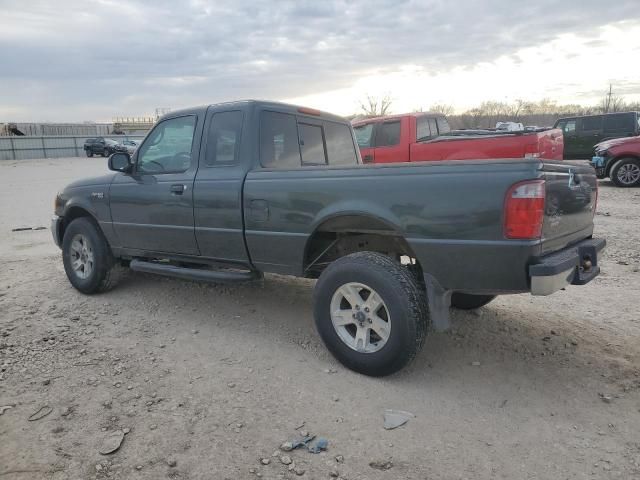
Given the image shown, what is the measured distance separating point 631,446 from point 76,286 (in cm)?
514

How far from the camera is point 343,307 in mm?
3566

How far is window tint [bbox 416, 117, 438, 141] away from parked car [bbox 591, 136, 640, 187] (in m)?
4.97

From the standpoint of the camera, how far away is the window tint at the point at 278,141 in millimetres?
4145

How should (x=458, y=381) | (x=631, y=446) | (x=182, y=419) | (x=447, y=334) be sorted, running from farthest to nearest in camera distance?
1. (x=447, y=334)
2. (x=458, y=381)
3. (x=182, y=419)
4. (x=631, y=446)

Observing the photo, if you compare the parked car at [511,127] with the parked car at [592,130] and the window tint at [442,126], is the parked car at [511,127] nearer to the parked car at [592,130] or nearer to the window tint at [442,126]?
the window tint at [442,126]

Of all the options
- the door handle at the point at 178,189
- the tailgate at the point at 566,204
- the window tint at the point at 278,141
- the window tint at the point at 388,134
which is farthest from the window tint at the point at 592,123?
the door handle at the point at 178,189

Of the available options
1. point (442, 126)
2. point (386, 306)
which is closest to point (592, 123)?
point (442, 126)

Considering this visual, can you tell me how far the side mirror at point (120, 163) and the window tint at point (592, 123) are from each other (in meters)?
16.5

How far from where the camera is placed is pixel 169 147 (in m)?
4.69

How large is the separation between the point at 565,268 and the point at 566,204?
0.48m

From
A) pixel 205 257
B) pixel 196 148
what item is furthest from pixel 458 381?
pixel 196 148

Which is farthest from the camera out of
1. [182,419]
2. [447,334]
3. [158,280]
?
[158,280]

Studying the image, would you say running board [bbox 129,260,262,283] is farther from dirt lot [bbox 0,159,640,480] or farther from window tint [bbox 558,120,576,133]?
window tint [bbox 558,120,576,133]

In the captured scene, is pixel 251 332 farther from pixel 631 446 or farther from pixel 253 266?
pixel 631 446
